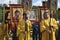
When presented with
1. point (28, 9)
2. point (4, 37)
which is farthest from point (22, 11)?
point (4, 37)

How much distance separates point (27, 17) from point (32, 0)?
0.96 ft

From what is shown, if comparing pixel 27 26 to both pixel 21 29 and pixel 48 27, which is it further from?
pixel 48 27

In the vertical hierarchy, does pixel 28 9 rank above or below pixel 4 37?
above

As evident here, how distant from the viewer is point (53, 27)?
265 inches

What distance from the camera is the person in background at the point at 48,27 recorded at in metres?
6.71

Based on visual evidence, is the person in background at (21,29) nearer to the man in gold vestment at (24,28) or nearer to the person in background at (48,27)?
the man in gold vestment at (24,28)

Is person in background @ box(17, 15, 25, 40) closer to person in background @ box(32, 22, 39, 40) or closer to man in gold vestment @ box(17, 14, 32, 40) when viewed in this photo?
man in gold vestment @ box(17, 14, 32, 40)

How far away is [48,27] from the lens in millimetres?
6707

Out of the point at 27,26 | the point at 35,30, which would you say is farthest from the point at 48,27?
the point at 27,26

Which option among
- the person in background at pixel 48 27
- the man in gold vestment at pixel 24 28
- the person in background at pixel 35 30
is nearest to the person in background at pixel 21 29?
the man in gold vestment at pixel 24 28

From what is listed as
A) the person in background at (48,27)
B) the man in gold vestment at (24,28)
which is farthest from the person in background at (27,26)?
the person in background at (48,27)

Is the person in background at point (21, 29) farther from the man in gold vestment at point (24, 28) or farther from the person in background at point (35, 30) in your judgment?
the person in background at point (35, 30)

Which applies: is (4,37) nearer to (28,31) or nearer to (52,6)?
(28,31)

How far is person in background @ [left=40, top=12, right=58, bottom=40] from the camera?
6.71 m
